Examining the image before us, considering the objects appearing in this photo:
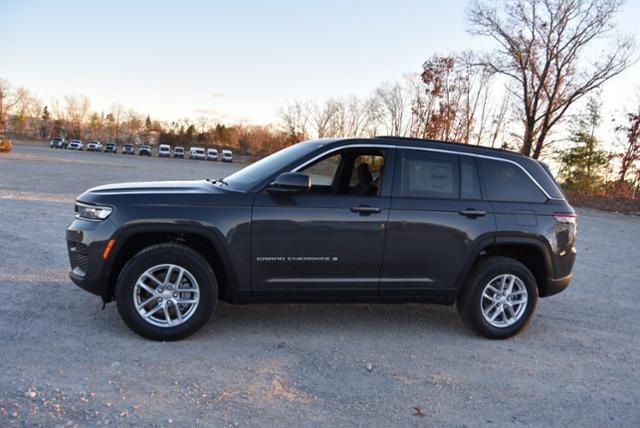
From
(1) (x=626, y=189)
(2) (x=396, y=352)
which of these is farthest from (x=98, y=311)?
(1) (x=626, y=189)

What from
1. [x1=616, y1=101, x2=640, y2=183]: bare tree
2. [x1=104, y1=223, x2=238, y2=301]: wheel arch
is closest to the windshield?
[x1=104, y1=223, x2=238, y2=301]: wheel arch

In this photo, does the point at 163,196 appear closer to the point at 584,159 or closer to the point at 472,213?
the point at 472,213

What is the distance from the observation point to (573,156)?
38.3m

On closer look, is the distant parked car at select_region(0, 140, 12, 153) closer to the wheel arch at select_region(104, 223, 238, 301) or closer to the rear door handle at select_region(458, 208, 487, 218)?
the wheel arch at select_region(104, 223, 238, 301)

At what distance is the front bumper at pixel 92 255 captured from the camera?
407 centimetres

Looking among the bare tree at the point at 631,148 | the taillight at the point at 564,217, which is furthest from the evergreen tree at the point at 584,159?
the taillight at the point at 564,217

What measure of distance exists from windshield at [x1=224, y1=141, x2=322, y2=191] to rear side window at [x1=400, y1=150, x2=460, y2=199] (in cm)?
88

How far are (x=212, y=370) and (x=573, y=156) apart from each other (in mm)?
40712

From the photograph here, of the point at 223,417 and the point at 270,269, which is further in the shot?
the point at 270,269

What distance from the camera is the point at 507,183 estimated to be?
4.88 m

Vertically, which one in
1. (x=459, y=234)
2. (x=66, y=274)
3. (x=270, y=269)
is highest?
(x=459, y=234)

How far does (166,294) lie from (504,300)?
3.19 meters

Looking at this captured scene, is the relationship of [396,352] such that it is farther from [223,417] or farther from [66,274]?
[66,274]

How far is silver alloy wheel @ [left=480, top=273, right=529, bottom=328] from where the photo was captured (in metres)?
4.80
